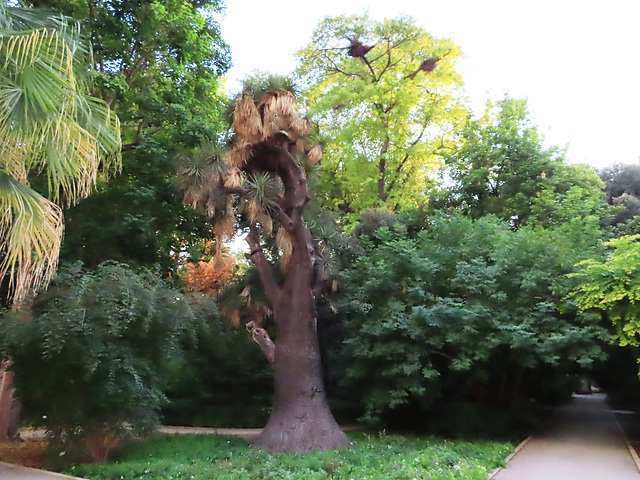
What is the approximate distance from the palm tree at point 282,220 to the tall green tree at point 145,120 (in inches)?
61.8

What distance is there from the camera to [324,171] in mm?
22328

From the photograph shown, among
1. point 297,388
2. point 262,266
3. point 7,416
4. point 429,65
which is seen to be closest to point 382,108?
point 429,65

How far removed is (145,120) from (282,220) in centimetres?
451

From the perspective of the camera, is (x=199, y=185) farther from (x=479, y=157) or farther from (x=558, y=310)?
(x=479, y=157)

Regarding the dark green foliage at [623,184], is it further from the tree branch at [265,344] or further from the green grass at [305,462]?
the tree branch at [265,344]

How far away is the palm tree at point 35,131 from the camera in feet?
17.9

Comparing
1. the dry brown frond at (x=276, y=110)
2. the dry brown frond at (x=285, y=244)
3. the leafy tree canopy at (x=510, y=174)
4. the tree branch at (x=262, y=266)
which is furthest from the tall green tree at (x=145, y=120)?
the leafy tree canopy at (x=510, y=174)

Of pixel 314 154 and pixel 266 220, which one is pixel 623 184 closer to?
pixel 314 154

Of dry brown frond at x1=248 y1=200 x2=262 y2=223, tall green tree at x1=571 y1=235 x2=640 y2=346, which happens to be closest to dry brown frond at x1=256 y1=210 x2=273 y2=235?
dry brown frond at x1=248 y1=200 x2=262 y2=223

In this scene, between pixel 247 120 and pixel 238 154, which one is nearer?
pixel 247 120

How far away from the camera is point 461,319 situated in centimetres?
1191

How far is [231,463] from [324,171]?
48.8 feet

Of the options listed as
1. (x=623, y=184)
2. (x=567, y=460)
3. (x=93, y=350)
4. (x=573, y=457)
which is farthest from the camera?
(x=623, y=184)

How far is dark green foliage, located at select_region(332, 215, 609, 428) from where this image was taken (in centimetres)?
1144
